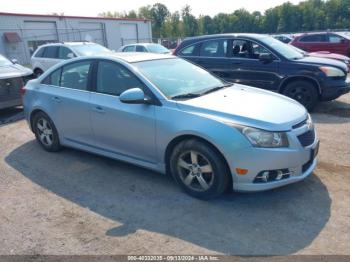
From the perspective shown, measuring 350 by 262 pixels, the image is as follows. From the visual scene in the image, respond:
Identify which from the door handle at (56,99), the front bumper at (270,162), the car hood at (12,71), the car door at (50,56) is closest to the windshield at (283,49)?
the front bumper at (270,162)

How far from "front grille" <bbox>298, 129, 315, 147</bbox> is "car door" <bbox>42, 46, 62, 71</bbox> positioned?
10.5m

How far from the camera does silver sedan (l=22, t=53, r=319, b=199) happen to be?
355 cm

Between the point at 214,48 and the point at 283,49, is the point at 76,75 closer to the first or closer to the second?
the point at 214,48

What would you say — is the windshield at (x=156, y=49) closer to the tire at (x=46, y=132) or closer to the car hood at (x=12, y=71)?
the car hood at (x=12, y=71)

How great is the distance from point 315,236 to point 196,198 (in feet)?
4.30

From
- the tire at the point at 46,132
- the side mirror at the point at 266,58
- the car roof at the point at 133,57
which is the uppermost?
the car roof at the point at 133,57

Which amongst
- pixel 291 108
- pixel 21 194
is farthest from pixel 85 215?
pixel 291 108

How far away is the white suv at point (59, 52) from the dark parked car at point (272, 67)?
486 cm

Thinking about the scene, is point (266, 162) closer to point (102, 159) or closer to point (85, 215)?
point (85, 215)

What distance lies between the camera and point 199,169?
382cm

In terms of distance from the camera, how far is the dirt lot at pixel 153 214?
3.14m

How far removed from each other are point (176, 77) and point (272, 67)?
401 centimetres

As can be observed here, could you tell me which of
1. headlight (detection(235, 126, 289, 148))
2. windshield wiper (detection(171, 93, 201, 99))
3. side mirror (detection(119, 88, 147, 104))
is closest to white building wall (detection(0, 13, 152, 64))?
side mirror (detection(119, 88, 147, 104))

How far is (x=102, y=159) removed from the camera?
5.27m
